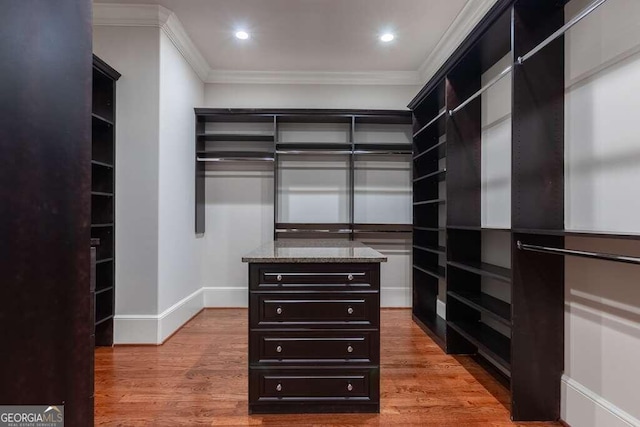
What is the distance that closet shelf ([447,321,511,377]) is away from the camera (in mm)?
2078

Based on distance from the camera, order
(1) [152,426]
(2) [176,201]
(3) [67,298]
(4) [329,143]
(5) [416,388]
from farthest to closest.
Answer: (4) [329,143], (2) [176,201], (5) [416,388], (1) [152,426], (3) [67,298]

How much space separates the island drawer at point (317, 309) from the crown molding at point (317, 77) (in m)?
3.15

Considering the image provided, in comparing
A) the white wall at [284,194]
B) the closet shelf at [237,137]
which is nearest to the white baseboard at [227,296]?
the white wall at [284,194]

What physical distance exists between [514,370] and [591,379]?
1.13 ft

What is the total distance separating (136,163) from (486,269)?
3.03 meters

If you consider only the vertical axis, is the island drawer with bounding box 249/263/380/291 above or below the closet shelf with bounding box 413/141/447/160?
below

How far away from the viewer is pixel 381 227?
4211mm

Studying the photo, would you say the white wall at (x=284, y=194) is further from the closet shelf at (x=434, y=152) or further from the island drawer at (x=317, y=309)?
the island drawer at (x=317, y=309)

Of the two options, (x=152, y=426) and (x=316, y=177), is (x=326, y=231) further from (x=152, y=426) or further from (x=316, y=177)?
(x=152, y=426)

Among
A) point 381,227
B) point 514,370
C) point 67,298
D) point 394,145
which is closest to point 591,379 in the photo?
point 514,370

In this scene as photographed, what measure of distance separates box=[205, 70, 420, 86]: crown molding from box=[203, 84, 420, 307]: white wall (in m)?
0.06

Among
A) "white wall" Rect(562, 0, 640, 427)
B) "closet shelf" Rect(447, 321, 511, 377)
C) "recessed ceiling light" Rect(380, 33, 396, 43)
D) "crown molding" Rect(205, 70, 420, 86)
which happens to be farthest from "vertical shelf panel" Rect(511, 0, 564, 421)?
"crown molding" Rect(205, 70, 420, 86)

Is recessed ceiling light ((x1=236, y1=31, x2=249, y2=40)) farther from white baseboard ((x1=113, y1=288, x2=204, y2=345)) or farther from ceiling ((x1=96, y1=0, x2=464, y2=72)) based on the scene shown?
white baseboard ((x1=113, y1=288, x2=204, y2=345))

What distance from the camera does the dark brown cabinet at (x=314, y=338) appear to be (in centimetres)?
192
